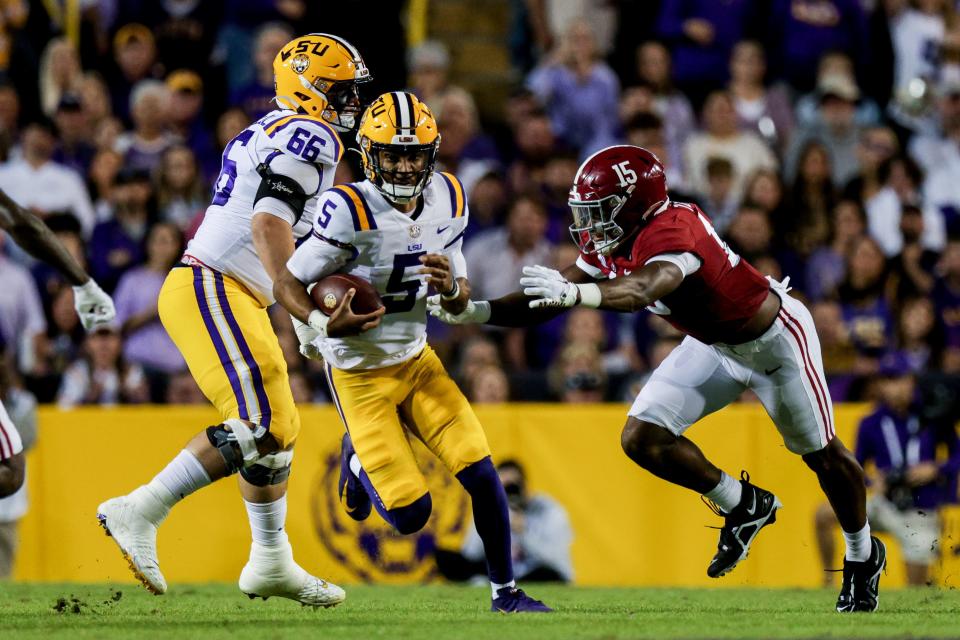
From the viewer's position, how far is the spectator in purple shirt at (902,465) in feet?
29.7

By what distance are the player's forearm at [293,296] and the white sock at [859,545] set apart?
231 centimetres

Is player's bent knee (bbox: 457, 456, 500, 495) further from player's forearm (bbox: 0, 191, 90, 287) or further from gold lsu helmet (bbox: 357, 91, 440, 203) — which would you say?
player's forearm (bbox: 0, 191, 90, 287)

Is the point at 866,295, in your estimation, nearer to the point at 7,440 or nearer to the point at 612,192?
the point at 612,192

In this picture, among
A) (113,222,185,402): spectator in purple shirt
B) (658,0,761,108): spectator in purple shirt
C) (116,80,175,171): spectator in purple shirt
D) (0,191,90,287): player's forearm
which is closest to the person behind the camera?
(0,191,90,287): player's forearm

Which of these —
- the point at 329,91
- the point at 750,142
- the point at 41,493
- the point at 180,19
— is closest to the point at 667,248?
the point at 329,91

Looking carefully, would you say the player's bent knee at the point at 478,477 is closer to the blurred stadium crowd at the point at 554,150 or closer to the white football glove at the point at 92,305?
the white football glove at the point at 92,305

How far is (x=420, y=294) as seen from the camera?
6426 mm

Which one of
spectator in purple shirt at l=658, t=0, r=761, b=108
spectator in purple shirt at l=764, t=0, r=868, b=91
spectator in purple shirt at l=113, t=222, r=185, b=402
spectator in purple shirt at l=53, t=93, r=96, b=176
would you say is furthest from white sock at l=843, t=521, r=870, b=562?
spectator in purple shirt at l=53, t=93, r=96, b=176

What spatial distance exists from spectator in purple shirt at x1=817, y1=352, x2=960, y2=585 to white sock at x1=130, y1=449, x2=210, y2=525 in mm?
Result: 3972

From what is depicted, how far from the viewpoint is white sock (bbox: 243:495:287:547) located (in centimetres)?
667

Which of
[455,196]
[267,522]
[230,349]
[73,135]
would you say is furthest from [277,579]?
[73,135]

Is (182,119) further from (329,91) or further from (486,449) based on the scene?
(486,449)

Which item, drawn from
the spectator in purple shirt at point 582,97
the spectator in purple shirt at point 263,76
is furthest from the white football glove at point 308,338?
the spectator in purple shirt at point 582,97

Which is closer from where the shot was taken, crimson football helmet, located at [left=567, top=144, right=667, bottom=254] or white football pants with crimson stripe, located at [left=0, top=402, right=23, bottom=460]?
white football pants with crimson stripe, located at [left=0, top=402, right=23, bottom=460]
